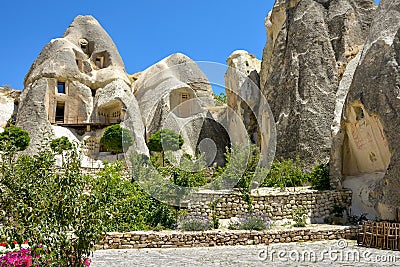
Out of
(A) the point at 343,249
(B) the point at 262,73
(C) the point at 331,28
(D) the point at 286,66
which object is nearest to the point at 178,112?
(B) the point at 262,73

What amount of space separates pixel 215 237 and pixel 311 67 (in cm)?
1204

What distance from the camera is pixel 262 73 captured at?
2644cm

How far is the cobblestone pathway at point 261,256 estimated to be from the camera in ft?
28.2

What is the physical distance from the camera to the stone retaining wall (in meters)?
11.6

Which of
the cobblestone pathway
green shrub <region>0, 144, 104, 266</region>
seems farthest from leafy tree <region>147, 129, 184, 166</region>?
green shrub <region>0, 144, 104, 266</region>

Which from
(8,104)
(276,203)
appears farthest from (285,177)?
(8,104)

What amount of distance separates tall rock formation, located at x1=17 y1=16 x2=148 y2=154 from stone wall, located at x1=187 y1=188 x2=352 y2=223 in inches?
537

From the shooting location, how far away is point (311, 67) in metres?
20.5

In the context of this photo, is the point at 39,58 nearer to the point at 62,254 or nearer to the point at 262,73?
the point at 262,73

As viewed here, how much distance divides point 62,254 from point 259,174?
1227cm

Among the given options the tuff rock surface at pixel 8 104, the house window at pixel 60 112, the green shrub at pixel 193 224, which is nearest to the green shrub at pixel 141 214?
the green shrub at pixel 193 224

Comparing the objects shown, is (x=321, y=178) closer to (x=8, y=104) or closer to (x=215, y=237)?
(x=215, y=237)

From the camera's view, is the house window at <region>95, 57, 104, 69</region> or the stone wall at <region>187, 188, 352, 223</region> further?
the house window at <region>95, 57, 104, 69</region>

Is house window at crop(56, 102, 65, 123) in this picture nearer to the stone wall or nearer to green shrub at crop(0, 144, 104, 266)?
the stone wall
